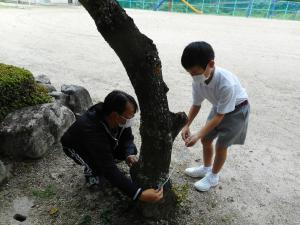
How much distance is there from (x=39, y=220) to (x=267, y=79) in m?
5.82

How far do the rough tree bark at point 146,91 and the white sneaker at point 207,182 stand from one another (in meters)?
0.51

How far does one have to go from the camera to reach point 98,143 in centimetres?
238

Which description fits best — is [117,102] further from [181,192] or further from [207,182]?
[207,182]

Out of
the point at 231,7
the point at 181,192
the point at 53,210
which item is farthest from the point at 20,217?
the point at 231,7

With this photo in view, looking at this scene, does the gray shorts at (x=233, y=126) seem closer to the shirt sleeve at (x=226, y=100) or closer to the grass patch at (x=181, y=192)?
the shirt sleeve at (x=226, y=100)

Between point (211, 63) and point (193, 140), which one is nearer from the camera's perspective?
point (211, 63)

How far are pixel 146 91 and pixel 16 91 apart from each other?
179 cm

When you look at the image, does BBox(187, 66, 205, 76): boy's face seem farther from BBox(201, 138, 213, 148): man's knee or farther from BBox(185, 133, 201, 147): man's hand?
BBox(201, 138, 213, 148): man's knee

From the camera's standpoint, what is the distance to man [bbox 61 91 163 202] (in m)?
2.28

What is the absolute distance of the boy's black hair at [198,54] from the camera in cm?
228

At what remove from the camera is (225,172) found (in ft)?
11.3

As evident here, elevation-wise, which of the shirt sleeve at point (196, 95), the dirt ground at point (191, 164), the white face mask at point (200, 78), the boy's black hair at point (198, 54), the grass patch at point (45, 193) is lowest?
the dirt ground at point (191, 164)

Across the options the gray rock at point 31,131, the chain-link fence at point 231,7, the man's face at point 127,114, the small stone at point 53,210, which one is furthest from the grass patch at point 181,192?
the chain-link fence at point 231,7

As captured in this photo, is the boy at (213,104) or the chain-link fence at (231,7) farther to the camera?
the chain-link fence at (231,7)
